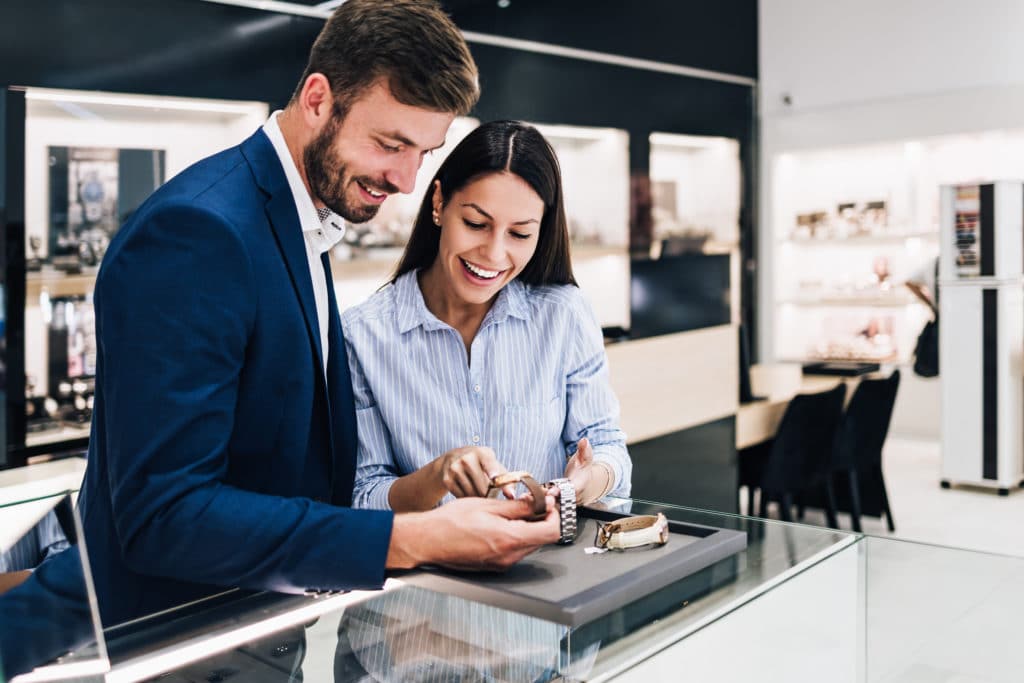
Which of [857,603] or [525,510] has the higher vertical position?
[525,510]

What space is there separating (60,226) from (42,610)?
3.17m

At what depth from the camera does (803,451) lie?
469 centimetres

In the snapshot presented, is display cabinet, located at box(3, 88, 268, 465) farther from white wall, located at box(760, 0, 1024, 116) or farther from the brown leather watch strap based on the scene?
white wall, located at box(760, 0, 1024, 116)

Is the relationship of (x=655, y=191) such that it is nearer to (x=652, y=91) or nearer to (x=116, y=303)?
(x=652, y=91)

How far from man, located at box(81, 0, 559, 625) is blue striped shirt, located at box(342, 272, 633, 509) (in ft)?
1.38

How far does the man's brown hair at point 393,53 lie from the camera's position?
3.43 feet

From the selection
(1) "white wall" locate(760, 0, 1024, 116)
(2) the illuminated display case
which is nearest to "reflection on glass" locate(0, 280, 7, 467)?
(2) the illuminated display case

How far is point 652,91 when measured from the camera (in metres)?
7.04

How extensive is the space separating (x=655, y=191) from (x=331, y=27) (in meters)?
A: 6.35

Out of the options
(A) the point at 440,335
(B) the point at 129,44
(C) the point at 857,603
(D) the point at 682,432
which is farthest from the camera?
(D) the point at 682,432

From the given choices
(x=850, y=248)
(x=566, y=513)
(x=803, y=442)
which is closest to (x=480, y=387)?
(x=566, y=513)

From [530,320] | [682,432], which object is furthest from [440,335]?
[682,432]

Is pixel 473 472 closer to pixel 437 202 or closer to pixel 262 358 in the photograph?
pixel 262 358

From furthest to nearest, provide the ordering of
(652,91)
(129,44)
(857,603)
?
1. (652,91)
2. (129,44)
3. (857,603)
